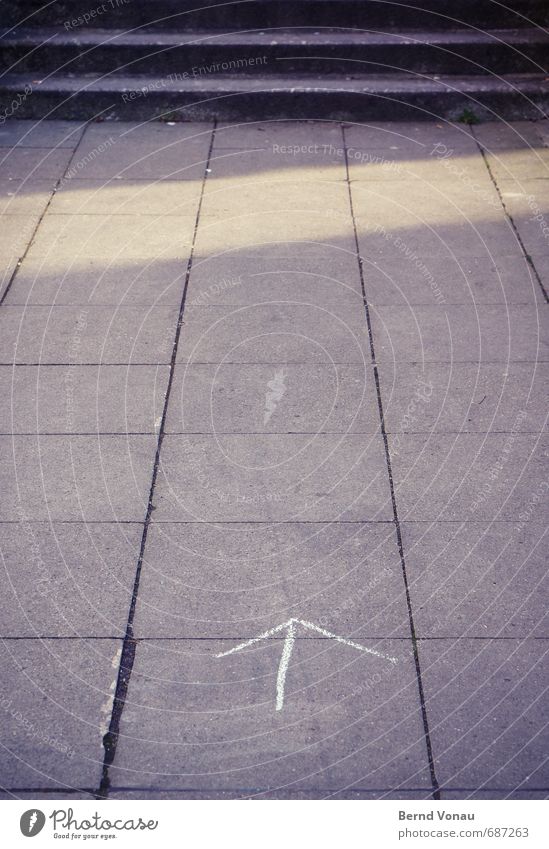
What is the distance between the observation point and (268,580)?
13.5 feet

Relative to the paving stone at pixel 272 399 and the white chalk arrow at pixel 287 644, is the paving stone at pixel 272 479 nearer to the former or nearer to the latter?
the paving stone at pixel 272 399

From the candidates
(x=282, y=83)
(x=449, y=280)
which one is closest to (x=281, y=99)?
(x=282, y=83)

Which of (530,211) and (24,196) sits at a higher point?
(24,196)

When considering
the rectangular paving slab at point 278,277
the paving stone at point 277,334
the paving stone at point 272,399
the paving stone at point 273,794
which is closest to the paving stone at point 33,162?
the rectangular paving slab at point 278,277

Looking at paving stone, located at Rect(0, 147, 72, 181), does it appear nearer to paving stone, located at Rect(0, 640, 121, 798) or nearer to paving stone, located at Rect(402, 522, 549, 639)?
paving stone, located at Rect(402, 522, 549, 639)

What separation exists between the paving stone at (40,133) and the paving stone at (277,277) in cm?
280

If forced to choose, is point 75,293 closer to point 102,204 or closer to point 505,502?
point 102,204

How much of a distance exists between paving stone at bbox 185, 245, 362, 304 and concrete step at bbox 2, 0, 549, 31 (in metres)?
3.92

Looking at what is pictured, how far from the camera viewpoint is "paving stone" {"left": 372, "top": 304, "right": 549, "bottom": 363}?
569cm

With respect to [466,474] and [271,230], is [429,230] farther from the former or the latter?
[466,474]

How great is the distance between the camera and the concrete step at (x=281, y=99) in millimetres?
9000

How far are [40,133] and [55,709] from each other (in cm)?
670

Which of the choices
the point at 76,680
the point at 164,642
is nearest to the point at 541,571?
the point at 164,642

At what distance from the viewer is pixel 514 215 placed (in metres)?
7.31
